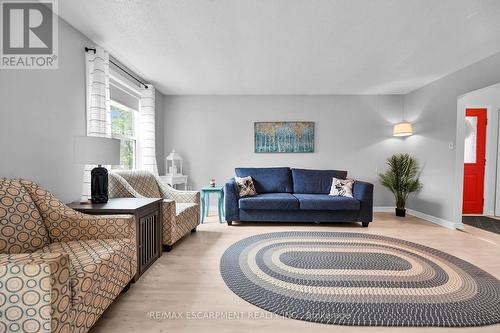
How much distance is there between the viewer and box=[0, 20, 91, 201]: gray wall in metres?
1.85

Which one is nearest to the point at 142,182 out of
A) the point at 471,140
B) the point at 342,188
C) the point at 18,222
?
the point at 18,222

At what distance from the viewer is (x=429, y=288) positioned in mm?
1921

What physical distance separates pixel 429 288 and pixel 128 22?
363 cm

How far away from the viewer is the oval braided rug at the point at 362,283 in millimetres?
1604

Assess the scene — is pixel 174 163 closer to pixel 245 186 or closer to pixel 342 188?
pixel 245 186

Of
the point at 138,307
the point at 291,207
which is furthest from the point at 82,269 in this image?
the point at 291,207

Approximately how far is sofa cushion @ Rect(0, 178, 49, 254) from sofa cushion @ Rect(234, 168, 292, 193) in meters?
3.11

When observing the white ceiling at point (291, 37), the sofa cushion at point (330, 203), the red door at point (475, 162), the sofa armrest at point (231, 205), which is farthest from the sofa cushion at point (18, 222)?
the red door at point (475, 162)

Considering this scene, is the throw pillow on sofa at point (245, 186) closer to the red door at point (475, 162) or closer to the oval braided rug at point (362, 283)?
the oval braided rug at point (362, 283)

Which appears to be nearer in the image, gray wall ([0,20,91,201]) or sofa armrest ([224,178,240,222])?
gray wall ([0,20,91,201])

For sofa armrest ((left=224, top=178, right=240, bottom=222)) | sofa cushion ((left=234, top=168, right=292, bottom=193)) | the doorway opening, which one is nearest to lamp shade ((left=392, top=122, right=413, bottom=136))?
the doorway opening

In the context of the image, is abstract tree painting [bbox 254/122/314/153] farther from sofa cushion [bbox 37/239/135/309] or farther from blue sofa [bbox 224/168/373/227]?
sofa cushion [bbox 37/239/135/309]

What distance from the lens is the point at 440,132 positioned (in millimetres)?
3902

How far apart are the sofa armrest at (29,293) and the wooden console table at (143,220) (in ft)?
2.97
